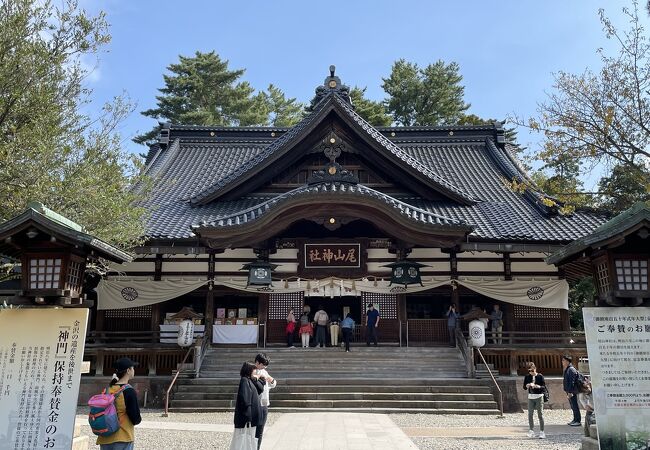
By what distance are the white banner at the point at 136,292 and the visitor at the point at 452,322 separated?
8015 millimetres

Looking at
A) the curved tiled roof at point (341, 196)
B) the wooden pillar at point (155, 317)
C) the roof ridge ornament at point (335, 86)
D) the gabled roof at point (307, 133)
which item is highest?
the roof ridge ornament at point (335, 86)

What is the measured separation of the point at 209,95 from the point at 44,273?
127 ft

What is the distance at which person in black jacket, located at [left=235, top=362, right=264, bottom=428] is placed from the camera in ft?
22.9

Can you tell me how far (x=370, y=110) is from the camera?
42.7 m

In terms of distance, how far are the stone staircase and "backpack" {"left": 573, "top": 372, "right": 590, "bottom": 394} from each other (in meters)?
2.64

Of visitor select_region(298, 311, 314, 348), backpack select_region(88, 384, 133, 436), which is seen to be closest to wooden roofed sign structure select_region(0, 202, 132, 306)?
backpack select_region(88, 384, 133, 436)

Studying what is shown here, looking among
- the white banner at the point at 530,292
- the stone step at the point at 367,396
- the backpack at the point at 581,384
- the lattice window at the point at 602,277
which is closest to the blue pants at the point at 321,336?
the stone step at the point at 367,396

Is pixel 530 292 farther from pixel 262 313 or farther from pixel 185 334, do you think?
pixel 185 334

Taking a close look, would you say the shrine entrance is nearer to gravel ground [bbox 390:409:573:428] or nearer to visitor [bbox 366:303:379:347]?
visitor [bbox 366:303:379:347]

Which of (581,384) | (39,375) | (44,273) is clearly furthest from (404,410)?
(44,273)

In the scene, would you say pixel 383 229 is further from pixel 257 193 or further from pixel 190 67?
pixel 190 67

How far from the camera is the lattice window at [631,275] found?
7988mm

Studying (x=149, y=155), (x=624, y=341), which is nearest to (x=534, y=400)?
(x=624, y=341)

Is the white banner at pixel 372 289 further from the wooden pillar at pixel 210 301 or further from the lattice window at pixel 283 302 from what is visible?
the lattice window at pixel 283 302
